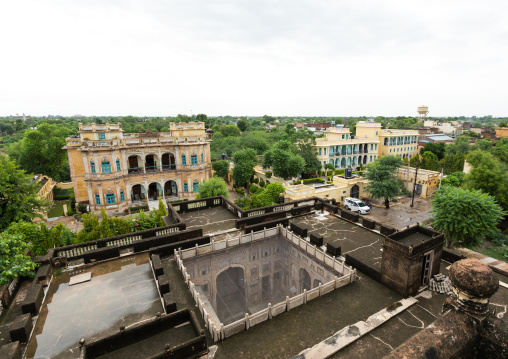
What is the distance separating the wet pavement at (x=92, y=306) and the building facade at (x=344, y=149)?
2172 inches

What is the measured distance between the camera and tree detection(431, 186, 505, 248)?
884 inches

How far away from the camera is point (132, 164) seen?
49219 millimetres

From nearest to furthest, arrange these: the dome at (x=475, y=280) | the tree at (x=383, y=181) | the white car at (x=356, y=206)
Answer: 1. the dome at (x=475, y=280)
2. the white car at (x=356, y=206)
3. the tree at (x=383, y=181)

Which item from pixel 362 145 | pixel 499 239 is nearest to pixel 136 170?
pixel 499 239

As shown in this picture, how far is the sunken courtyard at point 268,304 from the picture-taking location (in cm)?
427

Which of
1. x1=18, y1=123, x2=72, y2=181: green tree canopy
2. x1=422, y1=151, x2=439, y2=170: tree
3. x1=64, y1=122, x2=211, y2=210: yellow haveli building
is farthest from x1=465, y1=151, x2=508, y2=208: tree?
x1=18, y1=123, x2=72, y2=181: green tree canopy

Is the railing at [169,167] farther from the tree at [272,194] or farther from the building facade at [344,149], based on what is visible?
the building facade at [344,149]

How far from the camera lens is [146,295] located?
1419 centimetres

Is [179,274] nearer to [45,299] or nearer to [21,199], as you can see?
[45,299]

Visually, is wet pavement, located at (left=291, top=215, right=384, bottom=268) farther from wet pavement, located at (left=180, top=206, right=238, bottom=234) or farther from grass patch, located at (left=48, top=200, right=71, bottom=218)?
grass patch, located at (left=48, top=200, right=71, bottom=218)

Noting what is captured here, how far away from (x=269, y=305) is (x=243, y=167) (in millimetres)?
40959

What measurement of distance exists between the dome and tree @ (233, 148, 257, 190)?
4881 centimetres

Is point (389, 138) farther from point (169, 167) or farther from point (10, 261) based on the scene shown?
point (10, 261)

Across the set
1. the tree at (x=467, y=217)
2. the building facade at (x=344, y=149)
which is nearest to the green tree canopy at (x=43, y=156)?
the building facade at (x=344, y=149)
